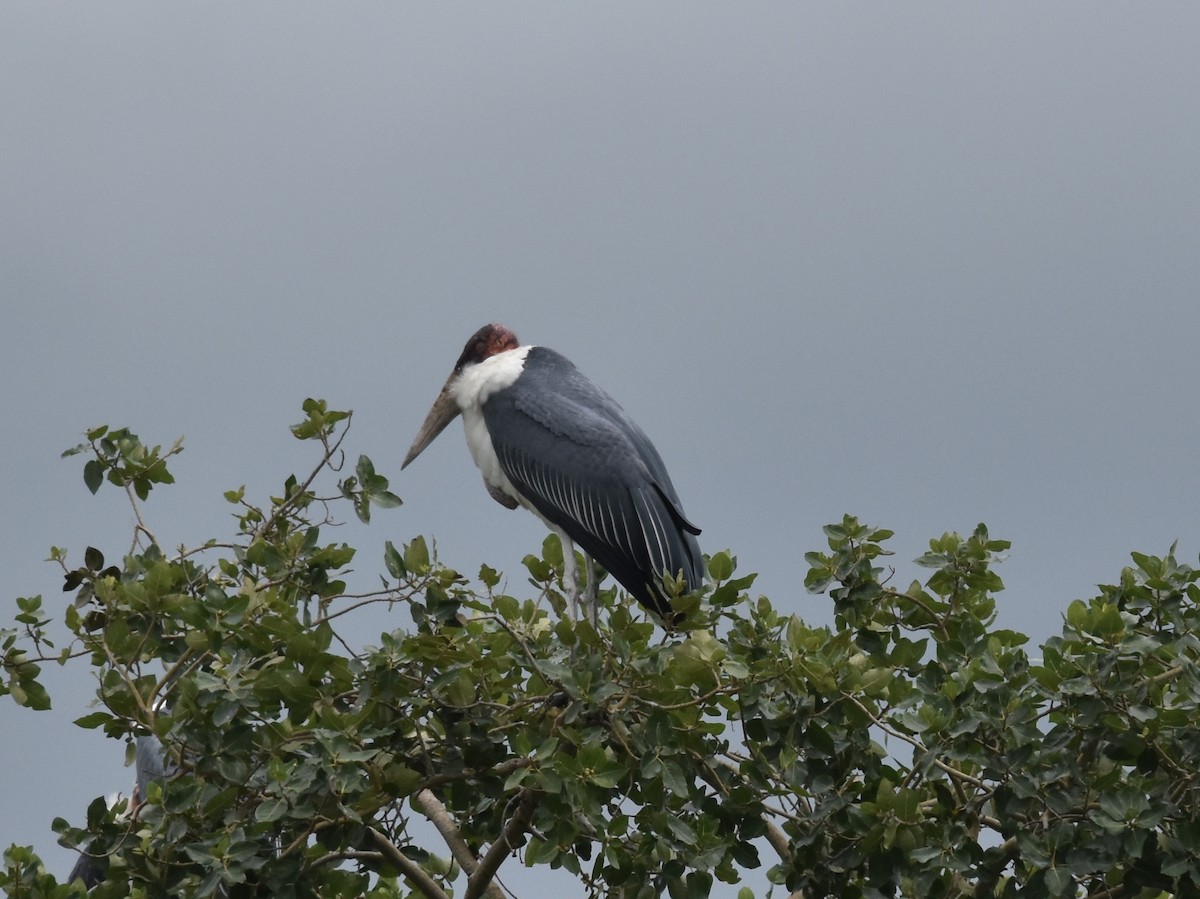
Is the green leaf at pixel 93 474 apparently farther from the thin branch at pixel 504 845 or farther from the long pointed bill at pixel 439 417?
the thin branch at pixel 504 845

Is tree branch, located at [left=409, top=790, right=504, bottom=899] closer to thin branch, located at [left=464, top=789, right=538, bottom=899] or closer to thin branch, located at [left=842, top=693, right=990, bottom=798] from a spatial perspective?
thin branch, located at [left=464, top=789, right=538, bottom=899]

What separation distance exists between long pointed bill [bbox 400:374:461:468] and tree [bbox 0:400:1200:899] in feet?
8.48

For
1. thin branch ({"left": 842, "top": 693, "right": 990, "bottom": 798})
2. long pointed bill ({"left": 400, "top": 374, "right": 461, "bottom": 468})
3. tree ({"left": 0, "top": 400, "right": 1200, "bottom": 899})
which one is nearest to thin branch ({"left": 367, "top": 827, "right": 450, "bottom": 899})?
tree ({"left": 0, "top": 400, "right": 1200, "bottom": 899})

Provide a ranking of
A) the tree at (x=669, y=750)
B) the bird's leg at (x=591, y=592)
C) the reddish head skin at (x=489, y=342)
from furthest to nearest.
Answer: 1. the reddish head skin at (x=489, y=342)
2. the bird's leg at (x=591, y=592)
3. the tree at (x=669, y=750)

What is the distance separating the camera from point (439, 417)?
9453 mm

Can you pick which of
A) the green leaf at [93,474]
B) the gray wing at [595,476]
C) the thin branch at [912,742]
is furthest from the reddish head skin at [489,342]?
the thin branch at [912,742]

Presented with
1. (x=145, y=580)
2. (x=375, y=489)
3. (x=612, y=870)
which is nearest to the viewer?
(x=612, y=870)

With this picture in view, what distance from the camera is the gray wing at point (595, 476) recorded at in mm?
7945

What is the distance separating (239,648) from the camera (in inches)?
262

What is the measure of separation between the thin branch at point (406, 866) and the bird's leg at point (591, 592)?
1396mm

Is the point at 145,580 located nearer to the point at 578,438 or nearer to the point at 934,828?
the point at 578,438

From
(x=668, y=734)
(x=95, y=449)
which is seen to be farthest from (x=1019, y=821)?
(x=95, y=449)

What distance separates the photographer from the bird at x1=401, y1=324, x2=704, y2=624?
7.96 m

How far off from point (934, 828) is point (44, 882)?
313 centimetres
